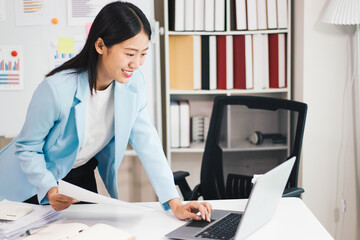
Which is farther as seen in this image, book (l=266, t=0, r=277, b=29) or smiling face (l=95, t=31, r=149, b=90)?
book (l=266, t=0, r=277, b=29)

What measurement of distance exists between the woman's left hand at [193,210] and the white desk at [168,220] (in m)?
0.02

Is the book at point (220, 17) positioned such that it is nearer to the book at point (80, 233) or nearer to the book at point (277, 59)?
the book at point (277, 59)

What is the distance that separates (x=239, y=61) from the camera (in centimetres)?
282

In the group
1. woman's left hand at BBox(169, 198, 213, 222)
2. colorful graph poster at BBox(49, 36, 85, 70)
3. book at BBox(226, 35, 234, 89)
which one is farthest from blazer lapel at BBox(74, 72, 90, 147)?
book at BBox(226, 35, 234, 89)

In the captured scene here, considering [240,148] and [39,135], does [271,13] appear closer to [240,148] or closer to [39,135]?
[240,148]

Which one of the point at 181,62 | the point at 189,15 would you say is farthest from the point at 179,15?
the point at 181,62

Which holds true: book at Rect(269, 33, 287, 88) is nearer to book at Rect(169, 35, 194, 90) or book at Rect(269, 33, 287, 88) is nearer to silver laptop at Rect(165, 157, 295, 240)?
book at Rect(169, 35, 194, 90)

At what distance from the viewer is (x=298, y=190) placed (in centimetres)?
180

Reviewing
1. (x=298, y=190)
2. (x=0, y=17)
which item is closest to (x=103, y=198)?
(x=298, y=190)

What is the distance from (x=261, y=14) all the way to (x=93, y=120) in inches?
63.6

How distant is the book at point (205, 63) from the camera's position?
2811 mm

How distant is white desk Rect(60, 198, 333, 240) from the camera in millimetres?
1269

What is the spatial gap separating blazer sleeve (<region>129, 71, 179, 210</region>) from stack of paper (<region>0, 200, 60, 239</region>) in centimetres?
34

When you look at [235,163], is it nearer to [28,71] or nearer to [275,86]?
[275,86]
